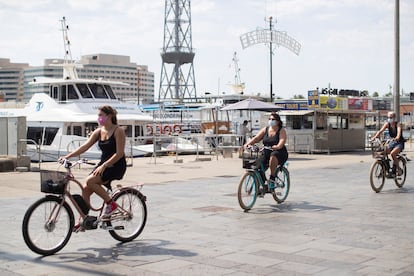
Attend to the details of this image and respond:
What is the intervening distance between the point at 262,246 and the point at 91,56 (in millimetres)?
84273

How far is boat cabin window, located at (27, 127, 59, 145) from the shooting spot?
93.2 feet

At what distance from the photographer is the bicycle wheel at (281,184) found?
10789 mm

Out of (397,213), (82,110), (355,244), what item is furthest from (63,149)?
(355,244)

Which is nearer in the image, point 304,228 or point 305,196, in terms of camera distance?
point 304,228

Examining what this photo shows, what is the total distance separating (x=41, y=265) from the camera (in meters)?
6.31

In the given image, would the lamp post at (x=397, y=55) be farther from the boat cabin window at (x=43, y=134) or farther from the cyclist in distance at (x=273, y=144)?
the boat cabin window at (x=43, y=134)

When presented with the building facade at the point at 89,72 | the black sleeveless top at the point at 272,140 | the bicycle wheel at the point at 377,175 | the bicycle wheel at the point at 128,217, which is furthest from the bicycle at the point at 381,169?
the building facade at the point at 89,72

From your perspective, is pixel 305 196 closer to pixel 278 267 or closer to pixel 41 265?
pixel 278 267

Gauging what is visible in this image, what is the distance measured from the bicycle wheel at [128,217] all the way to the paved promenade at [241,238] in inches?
5.5

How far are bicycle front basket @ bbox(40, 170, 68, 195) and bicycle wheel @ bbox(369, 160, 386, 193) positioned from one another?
7.68 m

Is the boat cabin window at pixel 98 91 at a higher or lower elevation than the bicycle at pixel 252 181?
higher

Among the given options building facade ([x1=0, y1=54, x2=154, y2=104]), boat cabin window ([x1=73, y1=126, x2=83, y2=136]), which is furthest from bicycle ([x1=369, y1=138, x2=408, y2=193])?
building facade ([x1=0, y1=54, x2=154, y2=104])

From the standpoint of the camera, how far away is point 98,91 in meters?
30.6

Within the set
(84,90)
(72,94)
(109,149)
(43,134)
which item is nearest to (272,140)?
(109,149)
